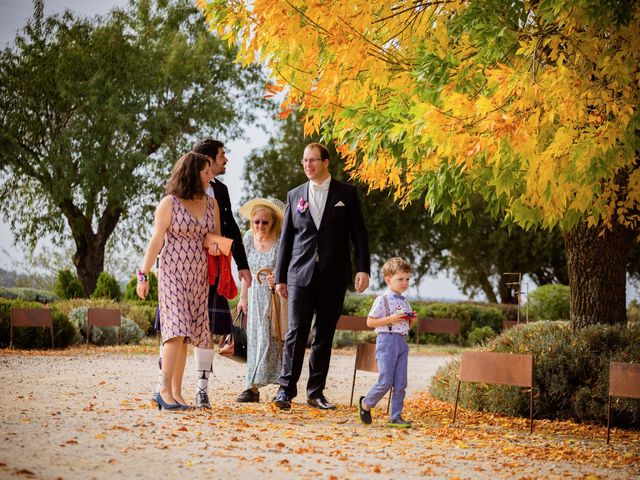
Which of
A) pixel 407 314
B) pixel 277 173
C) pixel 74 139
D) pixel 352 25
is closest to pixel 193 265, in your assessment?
pixel 407 314

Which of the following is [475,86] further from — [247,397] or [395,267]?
[247,397]

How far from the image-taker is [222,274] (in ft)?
26.1

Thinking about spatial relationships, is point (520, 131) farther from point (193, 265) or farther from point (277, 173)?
point (277, 173)

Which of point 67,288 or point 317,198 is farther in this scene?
point 67,288

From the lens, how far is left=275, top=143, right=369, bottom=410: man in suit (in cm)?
851

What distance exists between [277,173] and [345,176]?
13.8 ft

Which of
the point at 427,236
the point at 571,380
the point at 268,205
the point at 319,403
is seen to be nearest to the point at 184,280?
the point at 319,403

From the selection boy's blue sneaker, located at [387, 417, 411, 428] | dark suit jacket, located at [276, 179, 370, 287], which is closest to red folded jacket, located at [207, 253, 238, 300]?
dark suit jacket, located at [276, 179, 370, 287]

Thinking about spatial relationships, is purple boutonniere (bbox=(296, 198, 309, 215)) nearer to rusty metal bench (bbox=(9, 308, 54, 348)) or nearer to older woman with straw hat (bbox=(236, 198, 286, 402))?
older woman with straw hat (bbox=(236, 198, 286, 402))

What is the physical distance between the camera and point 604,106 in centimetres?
784

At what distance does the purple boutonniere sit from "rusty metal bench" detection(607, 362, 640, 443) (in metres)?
3.12

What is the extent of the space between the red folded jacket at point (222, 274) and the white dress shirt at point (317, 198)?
1.10 meters

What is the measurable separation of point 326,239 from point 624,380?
9.64 ft

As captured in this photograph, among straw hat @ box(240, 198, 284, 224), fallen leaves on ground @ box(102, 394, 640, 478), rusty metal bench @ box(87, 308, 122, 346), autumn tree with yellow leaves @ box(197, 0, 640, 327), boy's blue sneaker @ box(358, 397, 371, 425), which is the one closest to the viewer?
fallen leaves on ground @ box(102, 394, 640, 478)
